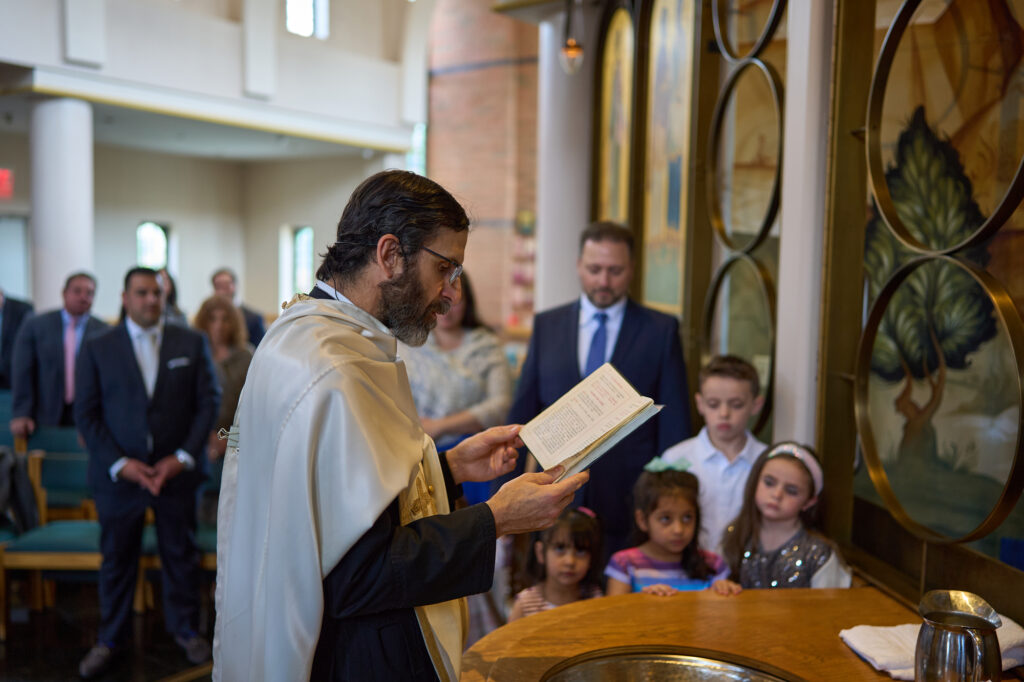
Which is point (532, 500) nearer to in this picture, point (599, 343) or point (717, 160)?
point (599, 343)

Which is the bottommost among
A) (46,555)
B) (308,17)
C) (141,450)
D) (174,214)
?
(46,555)

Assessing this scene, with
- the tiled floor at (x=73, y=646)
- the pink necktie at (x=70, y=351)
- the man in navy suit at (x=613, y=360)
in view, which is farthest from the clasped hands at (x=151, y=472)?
the pink necktie at (x=70, y=351)

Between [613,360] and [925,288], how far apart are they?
1.19 m

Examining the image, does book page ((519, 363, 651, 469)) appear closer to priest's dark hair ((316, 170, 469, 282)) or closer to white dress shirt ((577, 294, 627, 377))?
priest's dark hair ((316, 170, 469, 282))

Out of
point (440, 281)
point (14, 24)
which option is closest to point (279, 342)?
point (440, 281)

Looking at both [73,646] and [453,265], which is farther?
[73,646]

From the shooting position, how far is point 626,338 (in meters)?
3.55

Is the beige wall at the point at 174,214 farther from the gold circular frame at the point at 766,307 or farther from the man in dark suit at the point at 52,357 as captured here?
the gold circular frame at the point at 766,307

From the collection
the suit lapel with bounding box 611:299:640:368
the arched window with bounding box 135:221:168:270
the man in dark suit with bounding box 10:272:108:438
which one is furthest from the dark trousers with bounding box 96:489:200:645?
the arched window with bounding box 135:221:168:270

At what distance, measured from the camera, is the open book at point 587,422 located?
2.00 m

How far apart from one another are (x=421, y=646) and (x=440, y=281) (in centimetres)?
74

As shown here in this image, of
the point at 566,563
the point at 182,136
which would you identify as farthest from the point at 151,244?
the point at 566,563

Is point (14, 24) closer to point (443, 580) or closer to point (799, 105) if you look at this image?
point (799, 105)

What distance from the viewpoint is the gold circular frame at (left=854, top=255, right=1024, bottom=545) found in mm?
2205
